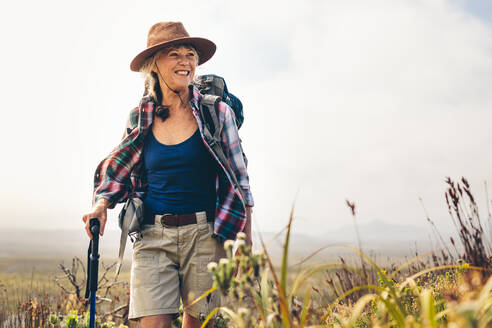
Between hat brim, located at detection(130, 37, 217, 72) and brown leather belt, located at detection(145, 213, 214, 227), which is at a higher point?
hat brim, located at detection(130, 37, 217, 72)

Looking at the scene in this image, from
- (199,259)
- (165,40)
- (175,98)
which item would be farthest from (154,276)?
(165,40)

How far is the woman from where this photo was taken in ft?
9.00

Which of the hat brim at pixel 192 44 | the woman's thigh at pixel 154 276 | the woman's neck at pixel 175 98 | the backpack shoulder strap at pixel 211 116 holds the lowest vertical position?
the woman's thigh at pixel 154 276

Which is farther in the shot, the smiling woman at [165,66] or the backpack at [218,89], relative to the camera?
the backpack at [218,89]

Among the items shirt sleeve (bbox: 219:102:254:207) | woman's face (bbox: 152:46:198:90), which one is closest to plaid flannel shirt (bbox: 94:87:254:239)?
shirt sleeve (bbox: 219:102:254:207)

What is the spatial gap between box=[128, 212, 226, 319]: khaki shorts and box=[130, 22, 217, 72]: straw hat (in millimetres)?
1189

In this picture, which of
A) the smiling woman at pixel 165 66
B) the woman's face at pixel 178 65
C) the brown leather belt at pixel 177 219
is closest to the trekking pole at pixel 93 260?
the brown leather belt at pixel 177 219

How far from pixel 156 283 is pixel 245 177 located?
0.87m

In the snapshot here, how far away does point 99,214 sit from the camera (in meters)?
2.82

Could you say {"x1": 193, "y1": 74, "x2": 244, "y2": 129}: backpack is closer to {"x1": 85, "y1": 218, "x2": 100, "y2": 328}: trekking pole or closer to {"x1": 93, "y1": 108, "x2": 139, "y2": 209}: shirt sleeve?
{"x1": 93, "y1": 108, "x2": 139, "y2": 209}: shirt sleeve

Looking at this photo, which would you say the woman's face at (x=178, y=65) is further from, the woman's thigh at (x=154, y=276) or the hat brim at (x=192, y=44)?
the woman's thigh at (x=154, y=276)

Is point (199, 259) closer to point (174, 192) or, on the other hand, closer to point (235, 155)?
point (174, 192)

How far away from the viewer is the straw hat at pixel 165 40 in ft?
9.93

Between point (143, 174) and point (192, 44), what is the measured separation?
1005mm
